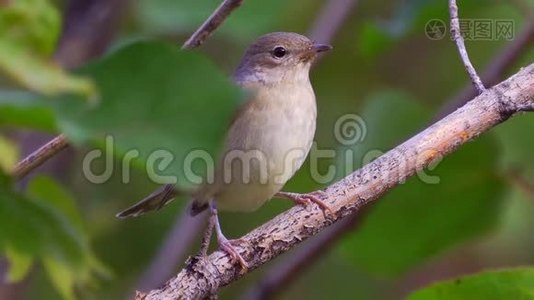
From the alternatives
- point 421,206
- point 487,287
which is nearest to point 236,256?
point 487,287

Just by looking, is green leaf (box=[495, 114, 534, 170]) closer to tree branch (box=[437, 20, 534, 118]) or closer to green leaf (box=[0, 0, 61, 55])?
tree branch (box=[437, 20, 534, 118])

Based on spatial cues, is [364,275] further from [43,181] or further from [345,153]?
[43,181]

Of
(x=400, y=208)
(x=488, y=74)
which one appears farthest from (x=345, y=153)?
(x=488, y=74)

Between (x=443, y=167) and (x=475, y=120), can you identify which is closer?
(x=475, y=120)

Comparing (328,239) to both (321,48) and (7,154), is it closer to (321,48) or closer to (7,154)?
(321,48)

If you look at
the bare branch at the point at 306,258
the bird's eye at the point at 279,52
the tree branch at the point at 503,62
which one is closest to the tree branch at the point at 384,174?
the tree branch at the point at 503,62

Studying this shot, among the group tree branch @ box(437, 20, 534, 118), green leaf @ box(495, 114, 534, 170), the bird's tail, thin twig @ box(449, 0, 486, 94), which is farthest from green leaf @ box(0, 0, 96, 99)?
green leaf @ box(495, 114, 534, 170)

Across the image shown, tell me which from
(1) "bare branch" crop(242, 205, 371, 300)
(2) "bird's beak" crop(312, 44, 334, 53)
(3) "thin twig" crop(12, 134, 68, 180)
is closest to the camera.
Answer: (3) "thin twig" crop(12, 134, 68, 180)
